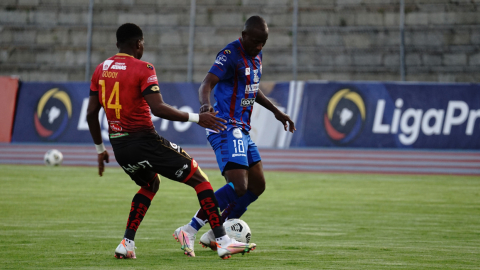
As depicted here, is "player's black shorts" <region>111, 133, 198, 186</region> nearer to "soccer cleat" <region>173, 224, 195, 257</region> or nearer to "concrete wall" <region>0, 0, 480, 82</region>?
"soccer cleat" <region>173, 224, 195, 257</region>

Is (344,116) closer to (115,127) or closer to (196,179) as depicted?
(196,179)

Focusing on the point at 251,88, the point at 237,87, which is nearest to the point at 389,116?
the point at 251,88

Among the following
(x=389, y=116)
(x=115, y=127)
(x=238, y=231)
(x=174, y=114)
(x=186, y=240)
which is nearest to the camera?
(x=174, y=114)

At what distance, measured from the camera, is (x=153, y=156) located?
5.65 metres

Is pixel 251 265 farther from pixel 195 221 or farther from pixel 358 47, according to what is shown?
pixel 358 47

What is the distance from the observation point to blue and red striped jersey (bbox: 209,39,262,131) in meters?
6.49

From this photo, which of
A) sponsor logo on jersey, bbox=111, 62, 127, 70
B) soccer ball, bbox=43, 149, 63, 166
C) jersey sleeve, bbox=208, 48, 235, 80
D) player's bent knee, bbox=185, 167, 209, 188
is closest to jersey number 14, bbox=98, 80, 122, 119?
sponsor logo on jersey, bbox=111, 62, 127, 70

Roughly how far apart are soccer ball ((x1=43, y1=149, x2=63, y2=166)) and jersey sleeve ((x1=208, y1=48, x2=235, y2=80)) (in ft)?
45.8

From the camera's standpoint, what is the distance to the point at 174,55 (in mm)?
21969

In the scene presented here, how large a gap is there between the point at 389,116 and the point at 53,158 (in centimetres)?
997

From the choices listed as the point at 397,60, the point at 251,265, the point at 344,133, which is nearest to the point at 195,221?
the point at 251,265

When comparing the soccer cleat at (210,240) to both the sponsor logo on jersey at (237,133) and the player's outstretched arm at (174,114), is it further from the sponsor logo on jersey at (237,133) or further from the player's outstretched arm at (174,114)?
the player's outstretched arm at (174,114)

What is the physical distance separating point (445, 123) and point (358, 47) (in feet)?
13.2

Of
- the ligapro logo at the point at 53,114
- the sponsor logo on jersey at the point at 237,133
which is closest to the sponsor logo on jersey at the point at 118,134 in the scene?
the sponsor logo on jersey at the point at 237,133
